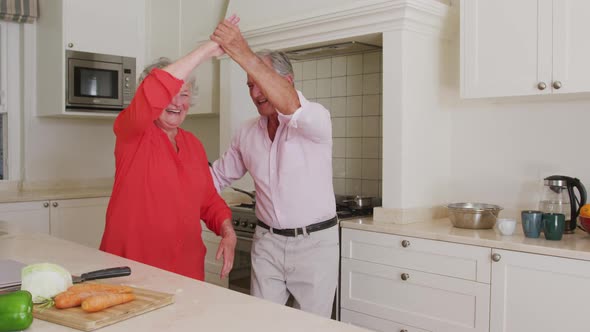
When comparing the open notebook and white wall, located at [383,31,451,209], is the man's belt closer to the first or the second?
white wall, located at [383,31,451,209]

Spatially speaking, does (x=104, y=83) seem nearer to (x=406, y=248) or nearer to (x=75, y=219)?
(x=75, y=219)

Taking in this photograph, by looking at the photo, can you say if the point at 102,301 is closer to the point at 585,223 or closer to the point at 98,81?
the point at 585,223

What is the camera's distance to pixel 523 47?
257 centimetres

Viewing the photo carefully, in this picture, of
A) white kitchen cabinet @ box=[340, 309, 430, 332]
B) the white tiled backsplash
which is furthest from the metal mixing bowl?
the white tiled backsplash

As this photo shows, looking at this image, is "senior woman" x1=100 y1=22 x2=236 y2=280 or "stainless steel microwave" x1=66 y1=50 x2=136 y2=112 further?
"stainless steel microwave" x1=66 y1=50 x2=136 y2=112

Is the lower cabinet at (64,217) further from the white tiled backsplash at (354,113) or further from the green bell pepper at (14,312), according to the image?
the green bell pepper at (14,312)

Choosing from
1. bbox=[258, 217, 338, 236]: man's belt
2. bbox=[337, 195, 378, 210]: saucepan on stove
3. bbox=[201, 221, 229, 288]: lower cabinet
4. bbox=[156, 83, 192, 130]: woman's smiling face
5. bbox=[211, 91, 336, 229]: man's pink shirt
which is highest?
bbox=[156, 83, 192, 130]: woman's smiling face

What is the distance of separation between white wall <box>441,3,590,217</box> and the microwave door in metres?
2.55

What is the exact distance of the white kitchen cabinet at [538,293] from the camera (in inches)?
84.7

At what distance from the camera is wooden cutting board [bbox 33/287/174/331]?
1.18m

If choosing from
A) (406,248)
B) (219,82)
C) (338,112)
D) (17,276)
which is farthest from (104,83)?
(17,276)

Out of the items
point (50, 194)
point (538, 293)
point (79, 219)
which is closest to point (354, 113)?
point (538, 293)

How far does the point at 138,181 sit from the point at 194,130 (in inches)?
106

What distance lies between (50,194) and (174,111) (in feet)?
7.79
